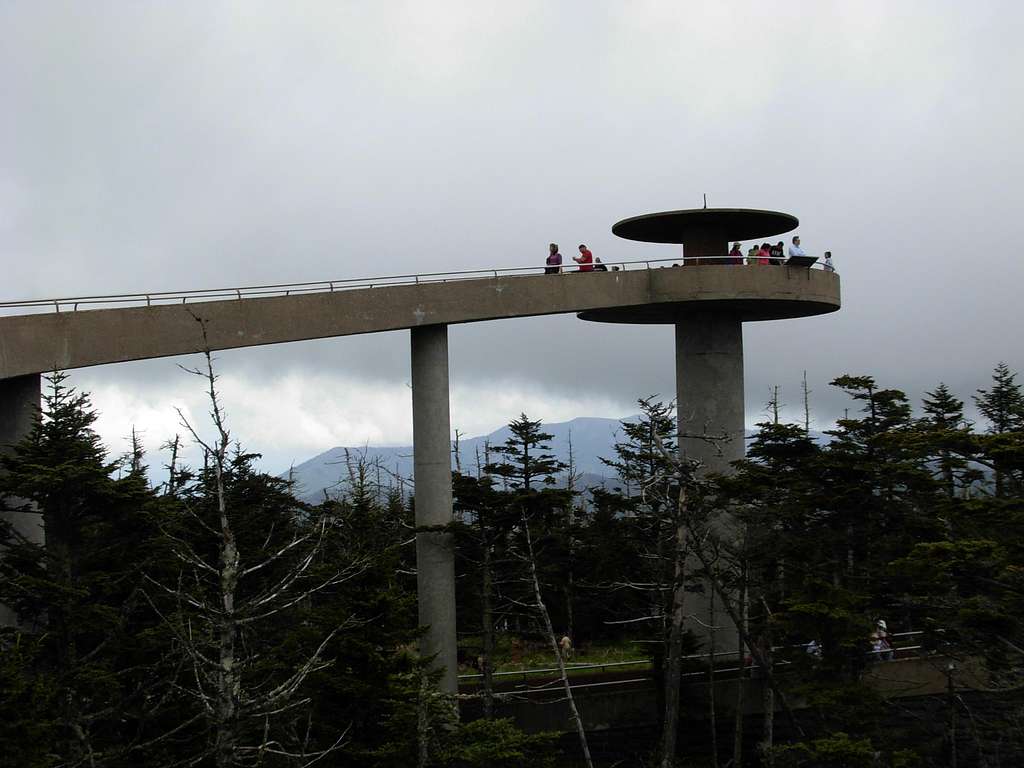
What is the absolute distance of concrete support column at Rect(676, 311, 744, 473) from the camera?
31250 mm

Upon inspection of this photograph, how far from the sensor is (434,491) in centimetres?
2673

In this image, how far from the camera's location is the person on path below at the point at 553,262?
2864 cm

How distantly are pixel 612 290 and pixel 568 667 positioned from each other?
12.3 metres

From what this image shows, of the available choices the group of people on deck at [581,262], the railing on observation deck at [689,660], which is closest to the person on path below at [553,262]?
the group of people on deck at [581,262]

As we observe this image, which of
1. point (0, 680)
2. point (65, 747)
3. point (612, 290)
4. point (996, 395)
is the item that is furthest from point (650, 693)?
point (996, 395)

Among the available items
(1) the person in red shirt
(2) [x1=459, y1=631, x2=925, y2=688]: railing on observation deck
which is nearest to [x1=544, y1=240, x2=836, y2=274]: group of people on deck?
(1) the person in red shirt

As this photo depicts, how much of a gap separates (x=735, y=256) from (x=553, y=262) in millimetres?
5386

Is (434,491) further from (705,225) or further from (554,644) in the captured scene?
(705,225)

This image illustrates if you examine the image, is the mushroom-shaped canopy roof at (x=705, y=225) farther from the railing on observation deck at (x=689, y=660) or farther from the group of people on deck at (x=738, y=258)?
the railing on observation deck at (x=689, y=660)

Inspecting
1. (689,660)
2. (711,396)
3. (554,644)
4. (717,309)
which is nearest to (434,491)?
(554,644)

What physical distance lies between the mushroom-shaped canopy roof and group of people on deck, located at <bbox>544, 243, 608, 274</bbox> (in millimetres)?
2362

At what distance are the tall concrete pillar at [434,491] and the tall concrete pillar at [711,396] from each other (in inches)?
320

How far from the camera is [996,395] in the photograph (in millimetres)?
50469

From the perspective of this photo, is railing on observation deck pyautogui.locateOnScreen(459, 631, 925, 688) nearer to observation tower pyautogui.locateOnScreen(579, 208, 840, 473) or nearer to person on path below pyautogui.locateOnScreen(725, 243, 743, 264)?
observation tower pyautogui.locateOnScreen(579, 208, 840, 473)
